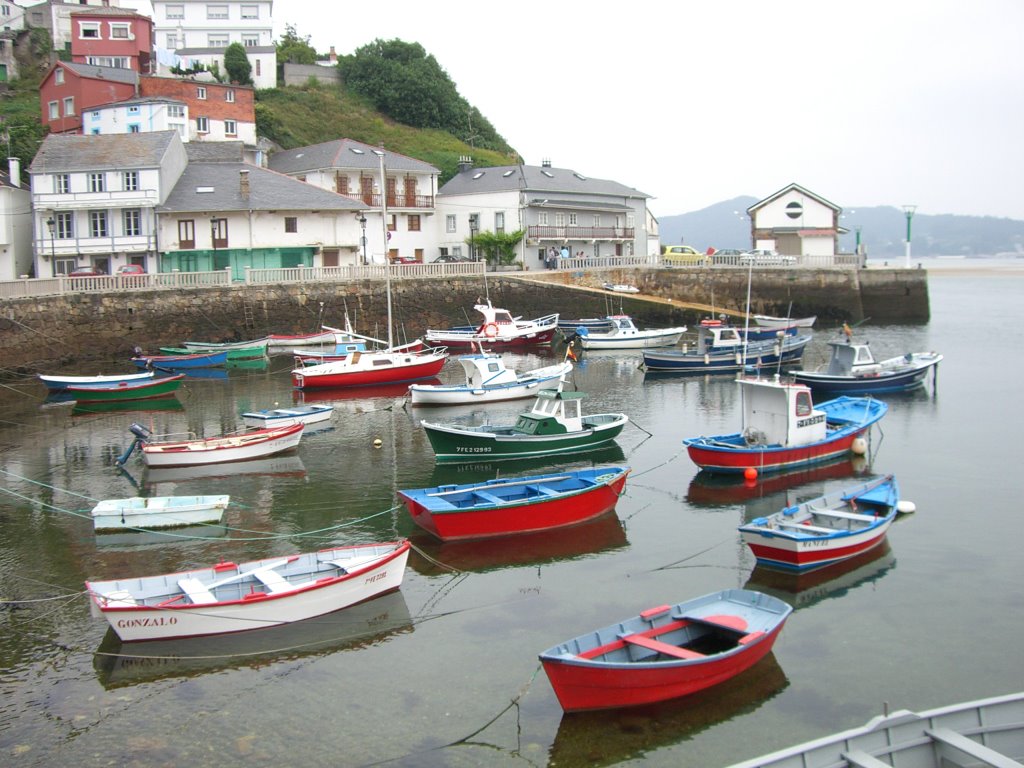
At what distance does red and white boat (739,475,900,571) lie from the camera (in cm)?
1864

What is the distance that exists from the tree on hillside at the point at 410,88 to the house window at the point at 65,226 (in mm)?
45223

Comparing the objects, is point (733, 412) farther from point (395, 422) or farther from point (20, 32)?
point (20, 32)

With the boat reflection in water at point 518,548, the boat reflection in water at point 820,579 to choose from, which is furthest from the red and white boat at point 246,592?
the boat reflection in water at point 820,579

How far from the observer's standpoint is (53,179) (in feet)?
173

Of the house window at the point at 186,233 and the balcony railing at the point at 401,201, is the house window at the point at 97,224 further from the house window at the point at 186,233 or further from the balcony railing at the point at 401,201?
the balcony railing at the point at 401,201

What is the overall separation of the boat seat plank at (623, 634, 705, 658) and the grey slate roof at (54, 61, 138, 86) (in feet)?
218

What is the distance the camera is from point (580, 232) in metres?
70.8

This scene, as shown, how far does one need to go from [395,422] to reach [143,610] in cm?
1917

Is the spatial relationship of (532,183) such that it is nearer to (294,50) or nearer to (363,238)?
(363,238)

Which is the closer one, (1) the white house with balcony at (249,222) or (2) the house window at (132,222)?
(2) the house window at (132,222)

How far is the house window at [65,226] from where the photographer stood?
175 feet

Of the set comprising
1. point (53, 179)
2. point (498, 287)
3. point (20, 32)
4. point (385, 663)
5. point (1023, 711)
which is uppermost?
point (20, 32)

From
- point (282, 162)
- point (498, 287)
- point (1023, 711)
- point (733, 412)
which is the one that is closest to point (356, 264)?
point (498, 287)

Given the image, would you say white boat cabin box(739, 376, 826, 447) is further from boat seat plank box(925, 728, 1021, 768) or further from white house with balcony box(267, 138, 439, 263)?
white house with balcony box(267, 138, 439, 263)
